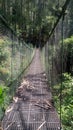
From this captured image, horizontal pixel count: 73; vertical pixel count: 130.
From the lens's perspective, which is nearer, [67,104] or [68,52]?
[67,104]

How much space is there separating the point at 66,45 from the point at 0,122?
6.32ft

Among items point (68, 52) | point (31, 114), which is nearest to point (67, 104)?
point (31, 114)

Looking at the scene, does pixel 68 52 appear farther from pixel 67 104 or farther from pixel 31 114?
pixel 31 114

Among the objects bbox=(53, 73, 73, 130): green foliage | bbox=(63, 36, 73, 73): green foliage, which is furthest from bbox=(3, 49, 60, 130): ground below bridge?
bbox=(63, 36, 73, 73): green foliage

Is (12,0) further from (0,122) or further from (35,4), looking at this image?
(0,122)

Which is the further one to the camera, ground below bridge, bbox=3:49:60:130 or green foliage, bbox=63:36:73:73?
green foliage, bbox=63:36:73:73

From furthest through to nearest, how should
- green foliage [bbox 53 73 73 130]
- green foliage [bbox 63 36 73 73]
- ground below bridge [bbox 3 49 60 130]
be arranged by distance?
green foliage [bbox 63 36 73 73]
ground below bridge [bbox 3 49 60 130]
green foliage [bbox 53 73 73 130]

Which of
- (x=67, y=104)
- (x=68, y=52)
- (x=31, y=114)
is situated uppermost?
(x=68, y=52)

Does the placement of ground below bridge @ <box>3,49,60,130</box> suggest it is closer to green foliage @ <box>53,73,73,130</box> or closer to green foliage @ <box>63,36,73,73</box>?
green foliage @ <box>53,73,73,130</box>

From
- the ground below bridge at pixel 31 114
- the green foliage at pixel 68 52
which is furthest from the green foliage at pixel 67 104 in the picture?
the green foliage at pixel 68 52

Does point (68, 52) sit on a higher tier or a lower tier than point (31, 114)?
higher

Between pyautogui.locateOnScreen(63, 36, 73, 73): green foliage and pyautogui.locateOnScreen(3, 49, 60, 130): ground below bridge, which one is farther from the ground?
pyautogui.locateOnScreen(63, 36, 73, 73): green foliage

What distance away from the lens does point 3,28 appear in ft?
16.8

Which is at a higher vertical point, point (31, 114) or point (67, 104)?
point (67, 104)
